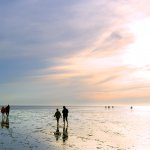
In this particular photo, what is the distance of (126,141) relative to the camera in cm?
2720

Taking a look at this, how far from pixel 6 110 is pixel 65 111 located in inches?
625

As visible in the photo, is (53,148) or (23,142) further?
(23,142)

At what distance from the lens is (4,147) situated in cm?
2150

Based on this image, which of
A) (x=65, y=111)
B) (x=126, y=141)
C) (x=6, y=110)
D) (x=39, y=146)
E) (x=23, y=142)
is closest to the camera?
(x=39, y=146)

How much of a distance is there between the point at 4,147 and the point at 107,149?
22.6 ft

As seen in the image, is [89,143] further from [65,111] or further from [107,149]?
[65,111]

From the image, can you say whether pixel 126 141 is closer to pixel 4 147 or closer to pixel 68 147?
pixel 68 147

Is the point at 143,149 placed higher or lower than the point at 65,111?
lower

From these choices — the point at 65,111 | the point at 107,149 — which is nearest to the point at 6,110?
the point at 65,111

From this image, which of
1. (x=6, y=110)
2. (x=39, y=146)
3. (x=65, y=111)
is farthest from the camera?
(x=6, y=110)

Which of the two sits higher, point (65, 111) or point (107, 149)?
point (65, 111)

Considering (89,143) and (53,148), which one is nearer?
(53,148)

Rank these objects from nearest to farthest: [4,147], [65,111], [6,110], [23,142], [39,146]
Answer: [4,147], [39,146], [23,142], [65,111], [6,110]

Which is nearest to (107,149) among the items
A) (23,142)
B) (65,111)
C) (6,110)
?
(23,142)
